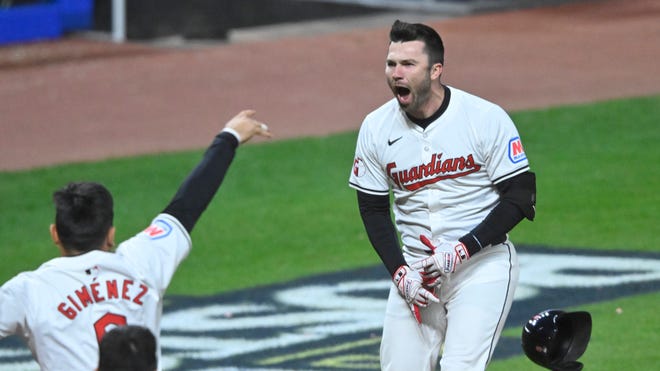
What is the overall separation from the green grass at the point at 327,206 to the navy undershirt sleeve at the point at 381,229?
2.20 m

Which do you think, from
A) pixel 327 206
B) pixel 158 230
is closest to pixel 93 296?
pixel 158 230

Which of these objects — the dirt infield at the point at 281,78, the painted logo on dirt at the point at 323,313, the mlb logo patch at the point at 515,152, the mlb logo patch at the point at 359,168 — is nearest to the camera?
the mlb logo patch at the point at 515,152

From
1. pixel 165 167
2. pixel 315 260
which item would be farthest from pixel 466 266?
pixel 165 167

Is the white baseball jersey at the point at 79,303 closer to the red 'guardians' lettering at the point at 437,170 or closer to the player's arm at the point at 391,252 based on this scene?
the player's arm at the point at 391,252

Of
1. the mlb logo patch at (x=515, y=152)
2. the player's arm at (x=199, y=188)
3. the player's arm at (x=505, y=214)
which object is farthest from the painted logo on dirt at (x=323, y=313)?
the player's arm at (x=199, y=188)

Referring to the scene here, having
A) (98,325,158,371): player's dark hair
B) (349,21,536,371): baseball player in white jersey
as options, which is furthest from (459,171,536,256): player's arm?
(98,325,158,371): player's dark hair

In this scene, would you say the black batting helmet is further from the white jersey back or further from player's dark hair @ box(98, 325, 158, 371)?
player's dark hair @ box(98, 325, 158, 371)

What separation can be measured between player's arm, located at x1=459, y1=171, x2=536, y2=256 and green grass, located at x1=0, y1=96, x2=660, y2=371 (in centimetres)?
228

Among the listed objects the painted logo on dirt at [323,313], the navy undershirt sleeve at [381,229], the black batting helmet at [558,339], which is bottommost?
the painted logo on dirt at [323,313]

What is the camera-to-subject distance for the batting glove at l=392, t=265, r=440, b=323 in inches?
236

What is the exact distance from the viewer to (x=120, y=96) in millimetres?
18438

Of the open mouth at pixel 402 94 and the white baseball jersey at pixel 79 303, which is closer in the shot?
the white baseball jersey at pixel 79 303

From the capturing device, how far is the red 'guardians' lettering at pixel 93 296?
467 cm

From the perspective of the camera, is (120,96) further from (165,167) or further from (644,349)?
(644,349)
